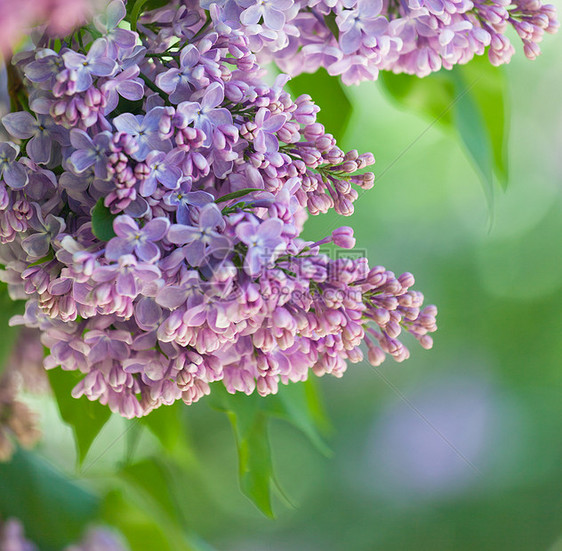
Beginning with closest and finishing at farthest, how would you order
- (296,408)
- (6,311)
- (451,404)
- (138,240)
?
(138,240)
(6,311)
(296,408)
(451,404)

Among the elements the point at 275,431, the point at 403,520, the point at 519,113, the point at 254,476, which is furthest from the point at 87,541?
the point at 519,113

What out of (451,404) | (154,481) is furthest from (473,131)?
(451,404)

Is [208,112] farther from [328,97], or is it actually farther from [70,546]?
[70,546]

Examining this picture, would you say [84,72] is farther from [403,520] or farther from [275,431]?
[403,520]

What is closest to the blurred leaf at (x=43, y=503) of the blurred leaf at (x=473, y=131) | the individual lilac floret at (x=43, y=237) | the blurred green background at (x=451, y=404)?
the individual lilac floret at (x=43, y=237)

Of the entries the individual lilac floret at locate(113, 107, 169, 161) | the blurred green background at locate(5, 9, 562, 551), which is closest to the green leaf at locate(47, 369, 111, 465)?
the individual lilac floret at locate(113, 107, 169, 161)

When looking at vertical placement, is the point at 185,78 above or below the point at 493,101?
above
